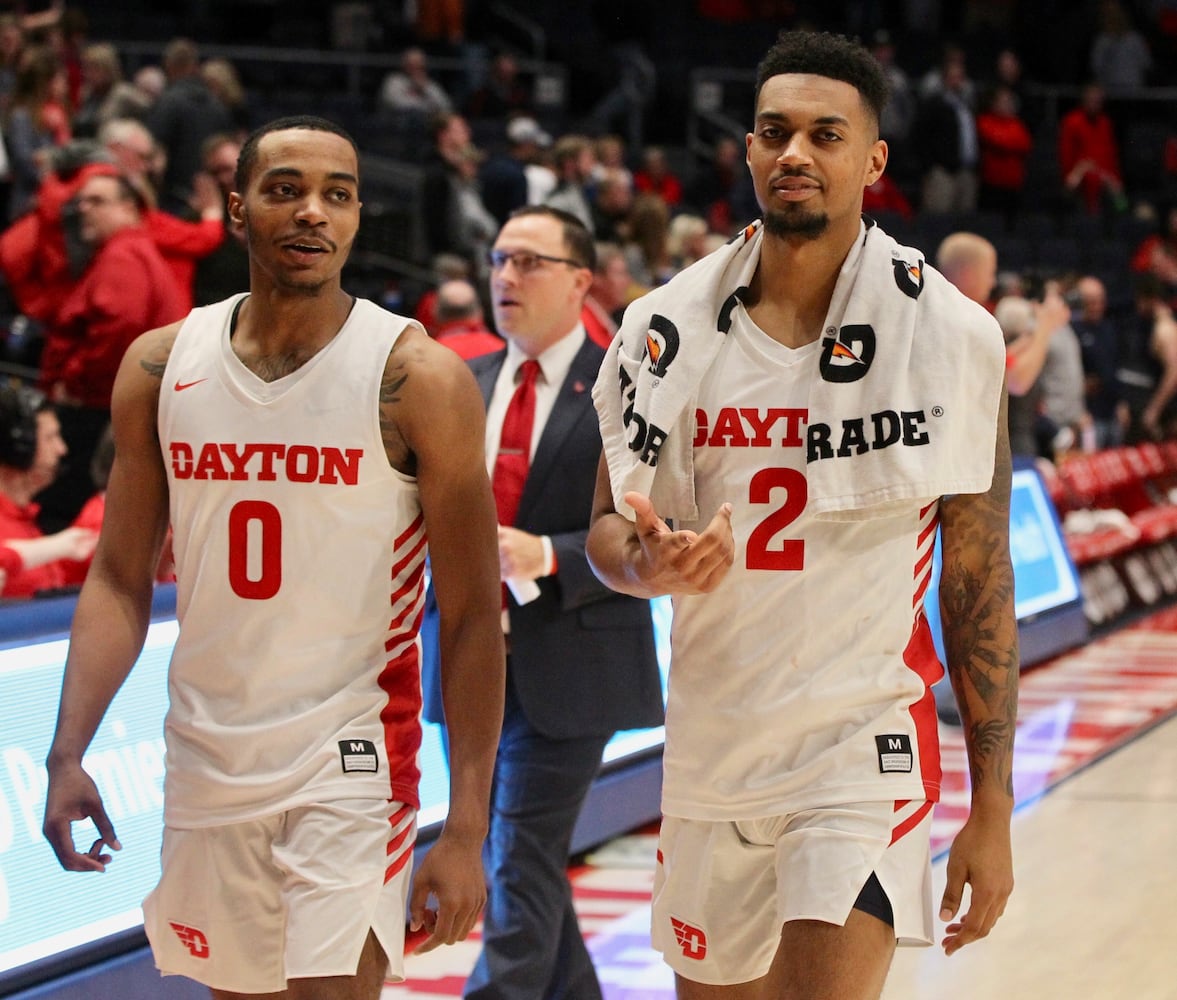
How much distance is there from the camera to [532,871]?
4379 millimetres

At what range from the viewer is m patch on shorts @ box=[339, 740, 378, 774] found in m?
2.98

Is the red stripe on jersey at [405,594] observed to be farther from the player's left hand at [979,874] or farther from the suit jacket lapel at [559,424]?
the suit jacket lapel at [559,424]

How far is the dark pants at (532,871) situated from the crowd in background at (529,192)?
1.41 meters

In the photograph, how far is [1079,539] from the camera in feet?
38.1

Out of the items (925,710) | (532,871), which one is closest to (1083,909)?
(532,871)

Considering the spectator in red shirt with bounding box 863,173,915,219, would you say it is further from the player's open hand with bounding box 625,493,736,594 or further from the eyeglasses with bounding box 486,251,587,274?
the player's open hand with bounding box 625,493,736,594

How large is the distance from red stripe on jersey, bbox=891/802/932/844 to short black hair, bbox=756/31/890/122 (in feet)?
3.58

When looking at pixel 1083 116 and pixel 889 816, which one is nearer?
pixel 889 816

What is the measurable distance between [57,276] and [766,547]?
547cm

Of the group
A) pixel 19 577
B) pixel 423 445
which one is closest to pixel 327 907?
pixel 423 445

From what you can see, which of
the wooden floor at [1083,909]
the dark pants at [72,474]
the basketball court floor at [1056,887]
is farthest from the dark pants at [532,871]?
the dark pants at [72,474]

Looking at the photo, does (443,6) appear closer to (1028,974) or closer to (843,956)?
(1028,974)

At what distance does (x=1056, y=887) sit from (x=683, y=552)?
3773 mm

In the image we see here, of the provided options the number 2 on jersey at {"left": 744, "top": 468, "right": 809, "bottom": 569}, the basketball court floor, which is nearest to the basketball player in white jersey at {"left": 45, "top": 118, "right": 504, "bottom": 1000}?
the number 2 on jersey at {"left": 744, "top": 468, "right": 809, "bottom": 569}
